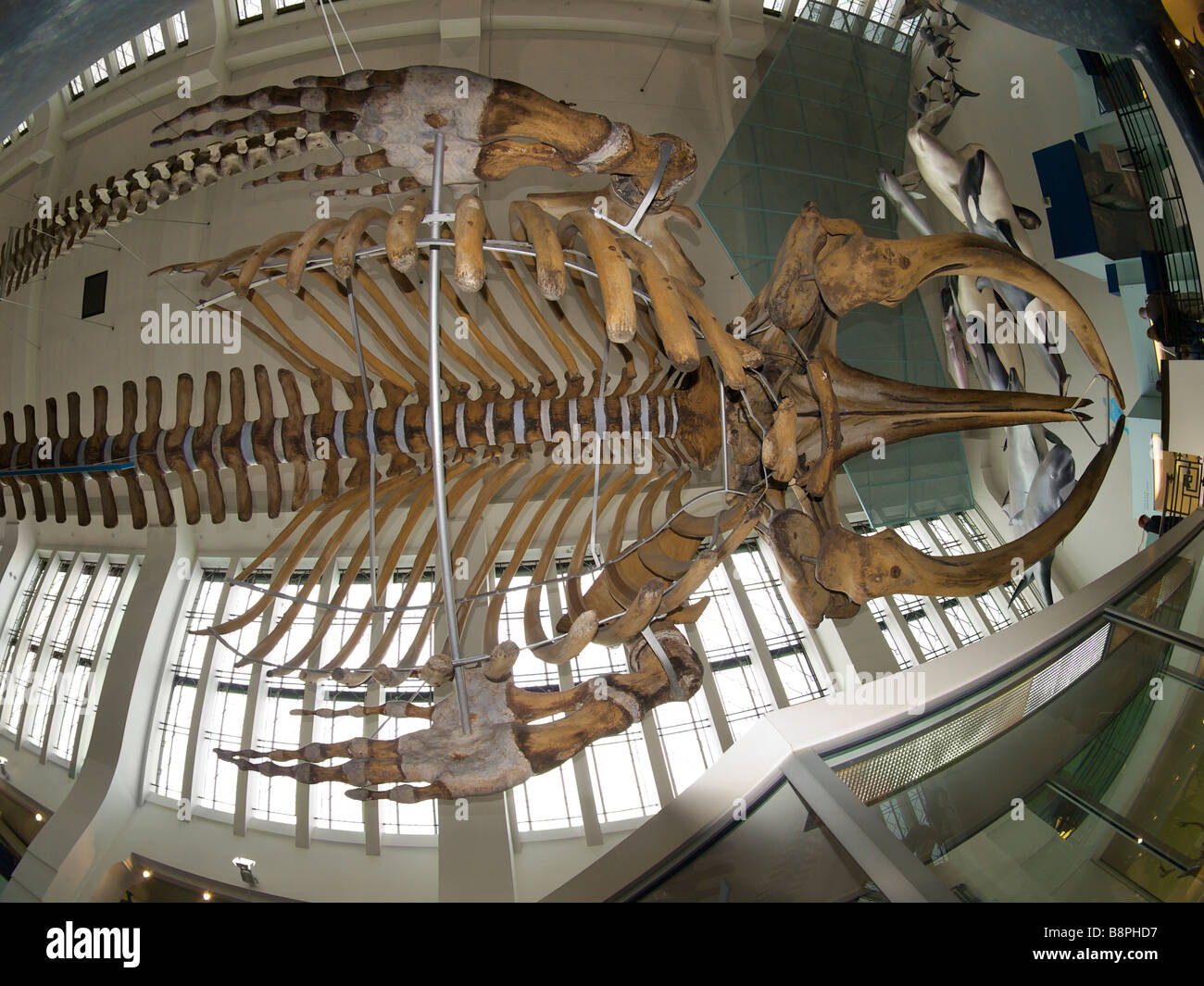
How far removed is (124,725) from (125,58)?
882 centimetres

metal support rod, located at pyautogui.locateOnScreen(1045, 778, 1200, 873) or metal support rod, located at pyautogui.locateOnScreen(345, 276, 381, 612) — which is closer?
metal support rod, located at pyautogui.locateOnScreen(1045, 778, 1200, 873)

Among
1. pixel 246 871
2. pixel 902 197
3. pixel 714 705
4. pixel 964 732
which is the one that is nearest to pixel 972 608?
pixel 714 705

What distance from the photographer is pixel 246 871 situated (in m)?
7.49

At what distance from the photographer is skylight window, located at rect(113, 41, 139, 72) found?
369 inches

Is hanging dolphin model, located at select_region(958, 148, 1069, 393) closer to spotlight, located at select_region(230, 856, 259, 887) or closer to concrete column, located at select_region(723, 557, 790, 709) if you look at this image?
concrete column, located at select_region(723, 557, 790, 709)

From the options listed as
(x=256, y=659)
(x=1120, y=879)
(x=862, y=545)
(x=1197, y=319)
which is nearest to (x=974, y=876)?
(x=1120, y=879)

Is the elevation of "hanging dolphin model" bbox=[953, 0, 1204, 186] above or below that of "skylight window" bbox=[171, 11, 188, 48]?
below

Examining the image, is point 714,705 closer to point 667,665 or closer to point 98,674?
point 667,665

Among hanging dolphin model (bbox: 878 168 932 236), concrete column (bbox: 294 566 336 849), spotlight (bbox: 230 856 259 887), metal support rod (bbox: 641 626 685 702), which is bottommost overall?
spotlight (bbox: 230 856 259 887)

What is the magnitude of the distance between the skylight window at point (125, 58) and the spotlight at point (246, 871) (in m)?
10.1

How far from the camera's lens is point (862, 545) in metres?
4.14

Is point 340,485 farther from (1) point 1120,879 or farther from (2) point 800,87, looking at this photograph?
(2) point 800,87

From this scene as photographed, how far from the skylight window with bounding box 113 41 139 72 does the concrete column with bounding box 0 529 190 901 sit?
6.52 meters

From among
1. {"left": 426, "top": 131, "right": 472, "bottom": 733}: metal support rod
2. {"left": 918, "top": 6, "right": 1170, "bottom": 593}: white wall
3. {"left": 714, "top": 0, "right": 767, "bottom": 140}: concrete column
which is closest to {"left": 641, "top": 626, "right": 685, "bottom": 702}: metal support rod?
{"left": 426, "top": 131, "right": 472, "bottom": 733}: metal support rod
